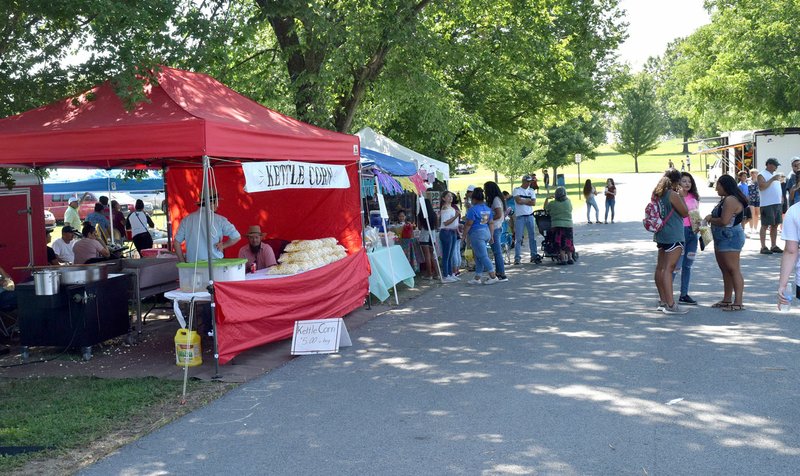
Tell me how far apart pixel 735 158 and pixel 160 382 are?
37.8 metres

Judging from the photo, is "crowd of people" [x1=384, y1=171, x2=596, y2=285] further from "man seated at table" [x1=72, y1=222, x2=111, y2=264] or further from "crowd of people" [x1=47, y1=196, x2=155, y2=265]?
"crowd of people" [x1=47, y1=196, x2=155, y2=265]

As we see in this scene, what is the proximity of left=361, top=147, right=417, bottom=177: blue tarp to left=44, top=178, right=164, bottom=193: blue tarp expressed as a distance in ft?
21.6

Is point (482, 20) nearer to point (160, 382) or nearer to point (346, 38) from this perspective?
point (346, 38)

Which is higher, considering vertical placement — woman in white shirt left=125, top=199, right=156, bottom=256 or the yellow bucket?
woman in white shirt left=125, top=199, right=156, bottom=256

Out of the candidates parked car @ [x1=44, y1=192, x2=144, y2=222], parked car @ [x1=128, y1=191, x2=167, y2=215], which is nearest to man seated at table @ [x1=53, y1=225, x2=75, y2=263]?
parked car @ [x1=44, y1=192, x2=144, y2=222]

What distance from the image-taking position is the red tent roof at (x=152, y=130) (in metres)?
8.11

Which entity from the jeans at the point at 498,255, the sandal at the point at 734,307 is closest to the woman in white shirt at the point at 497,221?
the jeans at the point at 498,255

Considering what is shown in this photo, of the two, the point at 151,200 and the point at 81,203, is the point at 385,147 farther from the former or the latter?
the point at 151,200

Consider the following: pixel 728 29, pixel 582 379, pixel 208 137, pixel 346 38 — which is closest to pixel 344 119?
pixel 346 38

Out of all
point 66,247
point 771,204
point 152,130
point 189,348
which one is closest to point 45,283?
point 189,348

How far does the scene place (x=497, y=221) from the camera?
1490 centimetres

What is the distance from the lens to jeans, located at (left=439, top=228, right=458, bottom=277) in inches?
606

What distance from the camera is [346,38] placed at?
14.4 m

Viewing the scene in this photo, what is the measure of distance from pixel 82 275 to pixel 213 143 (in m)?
2.40
